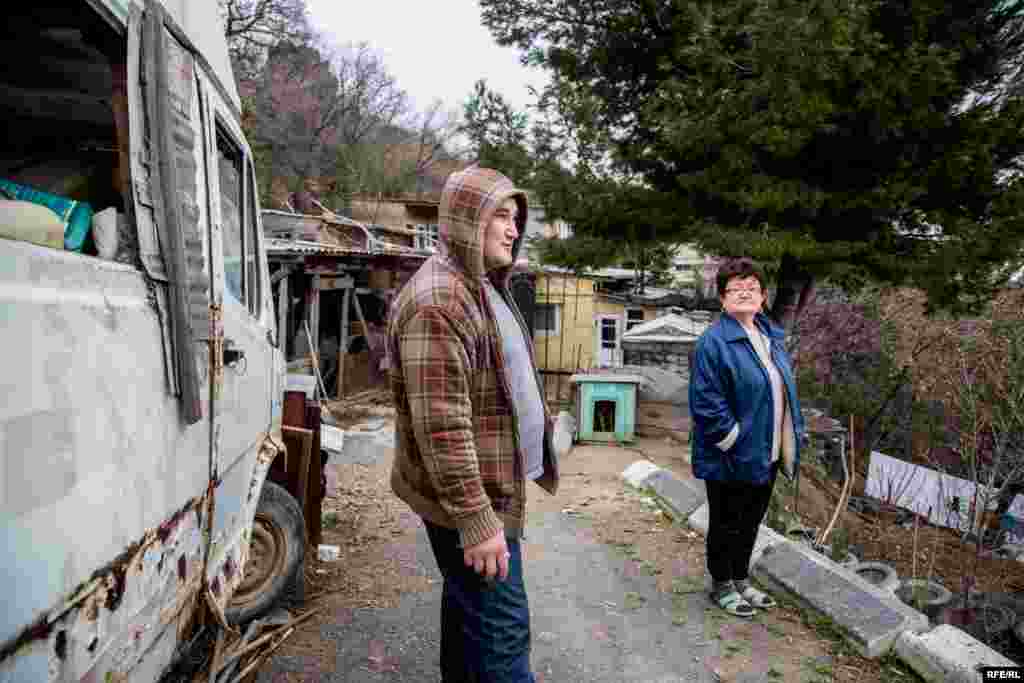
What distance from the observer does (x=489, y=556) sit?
68.6 inches

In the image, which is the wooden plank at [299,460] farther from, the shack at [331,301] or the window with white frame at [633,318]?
the window with white frame at [633,318]

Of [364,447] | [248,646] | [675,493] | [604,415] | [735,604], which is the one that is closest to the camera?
[248,646]

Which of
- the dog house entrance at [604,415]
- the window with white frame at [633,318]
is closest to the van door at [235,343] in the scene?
the dog house entrance at [604,415]

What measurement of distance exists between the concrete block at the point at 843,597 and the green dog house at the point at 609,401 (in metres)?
4.79

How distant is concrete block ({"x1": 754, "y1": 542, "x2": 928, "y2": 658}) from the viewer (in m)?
3.13

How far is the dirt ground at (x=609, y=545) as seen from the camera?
3.07m

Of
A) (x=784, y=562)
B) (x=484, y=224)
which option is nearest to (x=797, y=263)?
(x=784, y=562)

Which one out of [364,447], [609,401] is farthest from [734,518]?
A: [364,447]

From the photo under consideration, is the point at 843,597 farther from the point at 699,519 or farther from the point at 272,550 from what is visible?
the point at 272,550

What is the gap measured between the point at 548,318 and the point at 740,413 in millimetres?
17049

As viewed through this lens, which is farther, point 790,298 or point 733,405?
point 790,298

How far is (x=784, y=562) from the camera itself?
389cm

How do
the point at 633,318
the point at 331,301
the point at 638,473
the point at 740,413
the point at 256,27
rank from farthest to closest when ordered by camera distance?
the point at 256,27, the point at 633,318, the point at 331,301, the point at 638,473, the point at 740,413

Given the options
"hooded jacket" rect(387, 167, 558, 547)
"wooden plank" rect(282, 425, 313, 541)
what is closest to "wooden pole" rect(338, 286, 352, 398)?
"wooden plank" rect(282, 425, 313, 541)
